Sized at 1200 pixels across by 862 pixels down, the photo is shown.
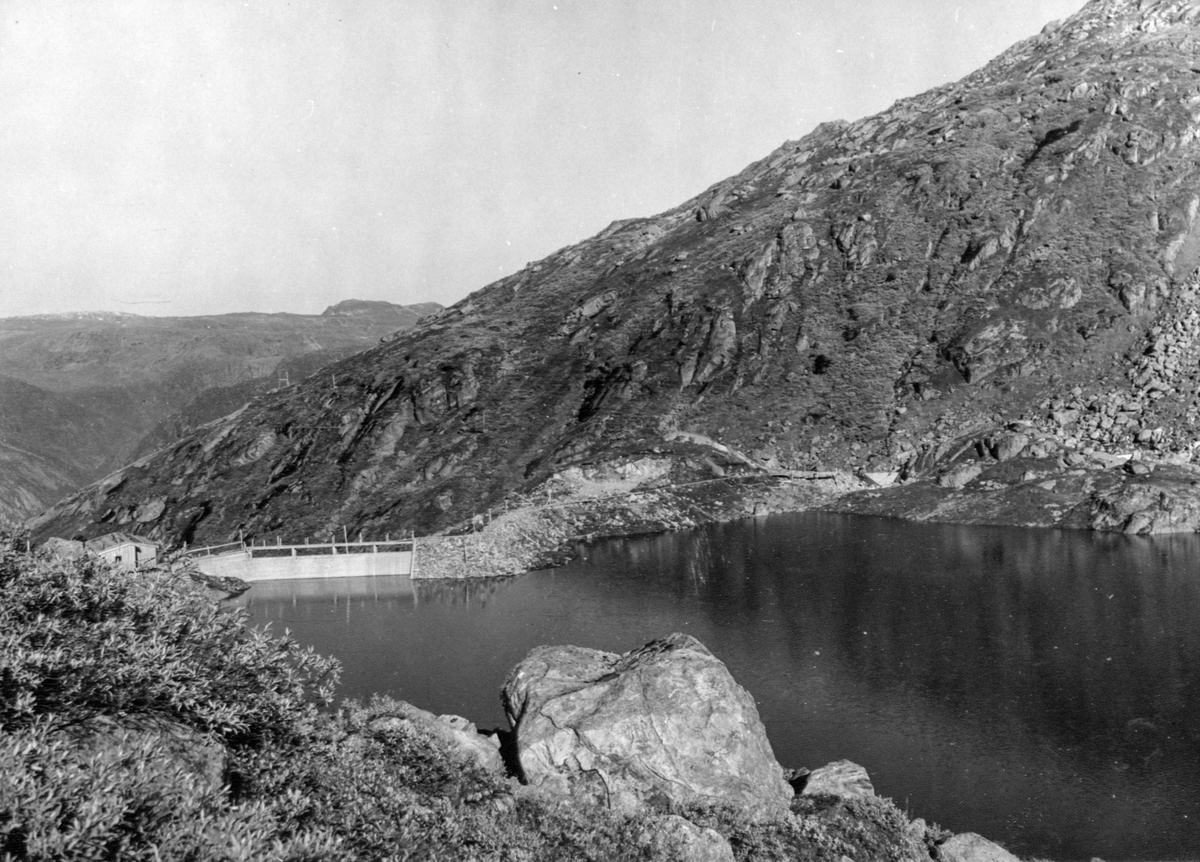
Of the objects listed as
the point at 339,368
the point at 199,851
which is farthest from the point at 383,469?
the point at 199,851

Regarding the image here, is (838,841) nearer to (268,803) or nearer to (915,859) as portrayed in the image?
(915,859)

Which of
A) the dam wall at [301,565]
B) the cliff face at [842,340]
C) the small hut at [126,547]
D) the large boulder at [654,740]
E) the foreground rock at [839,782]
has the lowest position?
the foreground rock at [839,782]

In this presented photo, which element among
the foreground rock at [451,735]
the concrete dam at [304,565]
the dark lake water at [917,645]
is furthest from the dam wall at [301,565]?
the foreground rock at [451,735]

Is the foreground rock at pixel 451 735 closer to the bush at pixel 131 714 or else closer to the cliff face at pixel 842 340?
the bush at pixel 131 714

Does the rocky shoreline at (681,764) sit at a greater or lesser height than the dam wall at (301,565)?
lesser

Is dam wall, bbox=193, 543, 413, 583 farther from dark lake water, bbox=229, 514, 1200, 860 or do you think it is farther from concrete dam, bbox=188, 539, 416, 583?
dark lake water, bbox=229, 514, 1200, 860

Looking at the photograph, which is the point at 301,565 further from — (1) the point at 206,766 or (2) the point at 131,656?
(1) the point at 206,766
